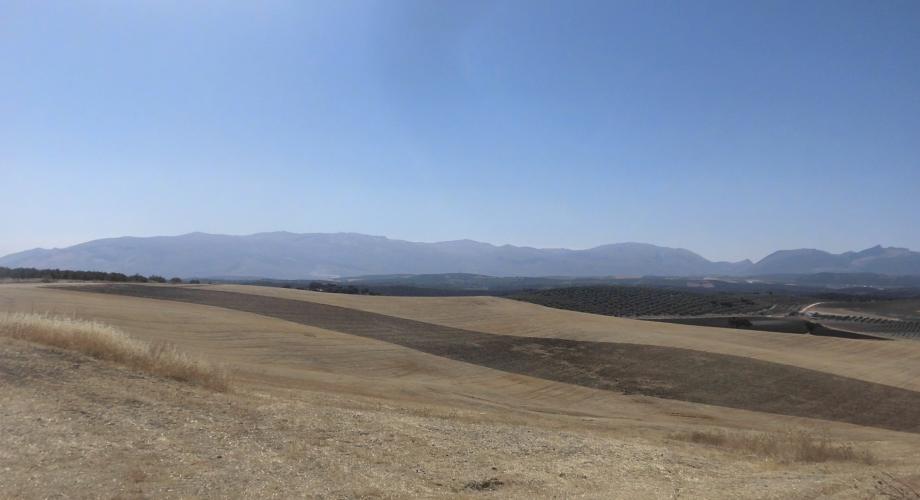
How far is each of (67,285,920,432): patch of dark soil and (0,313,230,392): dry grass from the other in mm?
15691

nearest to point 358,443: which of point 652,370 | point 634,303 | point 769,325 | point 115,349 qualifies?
point 115,349

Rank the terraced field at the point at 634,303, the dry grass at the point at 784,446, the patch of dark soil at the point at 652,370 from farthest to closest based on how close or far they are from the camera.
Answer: the terraced field at the point at 634,303
the patch of dark soil at the point at 652,370
the dry grass at the point at 784,446

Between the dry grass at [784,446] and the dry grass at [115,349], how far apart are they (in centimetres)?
1030

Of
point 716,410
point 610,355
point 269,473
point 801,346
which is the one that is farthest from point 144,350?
point 801,346

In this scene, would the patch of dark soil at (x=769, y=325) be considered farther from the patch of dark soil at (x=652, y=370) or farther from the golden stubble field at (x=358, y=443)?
the golden stubble field at (x=358, y=443)

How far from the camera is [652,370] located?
25250 millimetres

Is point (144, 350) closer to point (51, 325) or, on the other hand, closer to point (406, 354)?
point (51, 325)

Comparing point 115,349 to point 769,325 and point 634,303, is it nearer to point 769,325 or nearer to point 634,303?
point 769,325

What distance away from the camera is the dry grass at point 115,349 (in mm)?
11875

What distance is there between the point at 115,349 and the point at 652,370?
20.0 m

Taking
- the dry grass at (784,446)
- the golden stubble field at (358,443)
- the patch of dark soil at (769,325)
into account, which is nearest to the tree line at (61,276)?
the golden stubble field at (358,443)

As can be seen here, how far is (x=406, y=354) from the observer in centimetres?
2650

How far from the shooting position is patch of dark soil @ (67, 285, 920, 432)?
21.0 m

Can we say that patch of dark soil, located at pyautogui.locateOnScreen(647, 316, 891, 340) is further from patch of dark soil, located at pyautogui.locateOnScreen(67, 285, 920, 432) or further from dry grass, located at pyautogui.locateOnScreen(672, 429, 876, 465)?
dry grass, located at pyautogui.locateOnScreen(672, 429, 876, 465)
